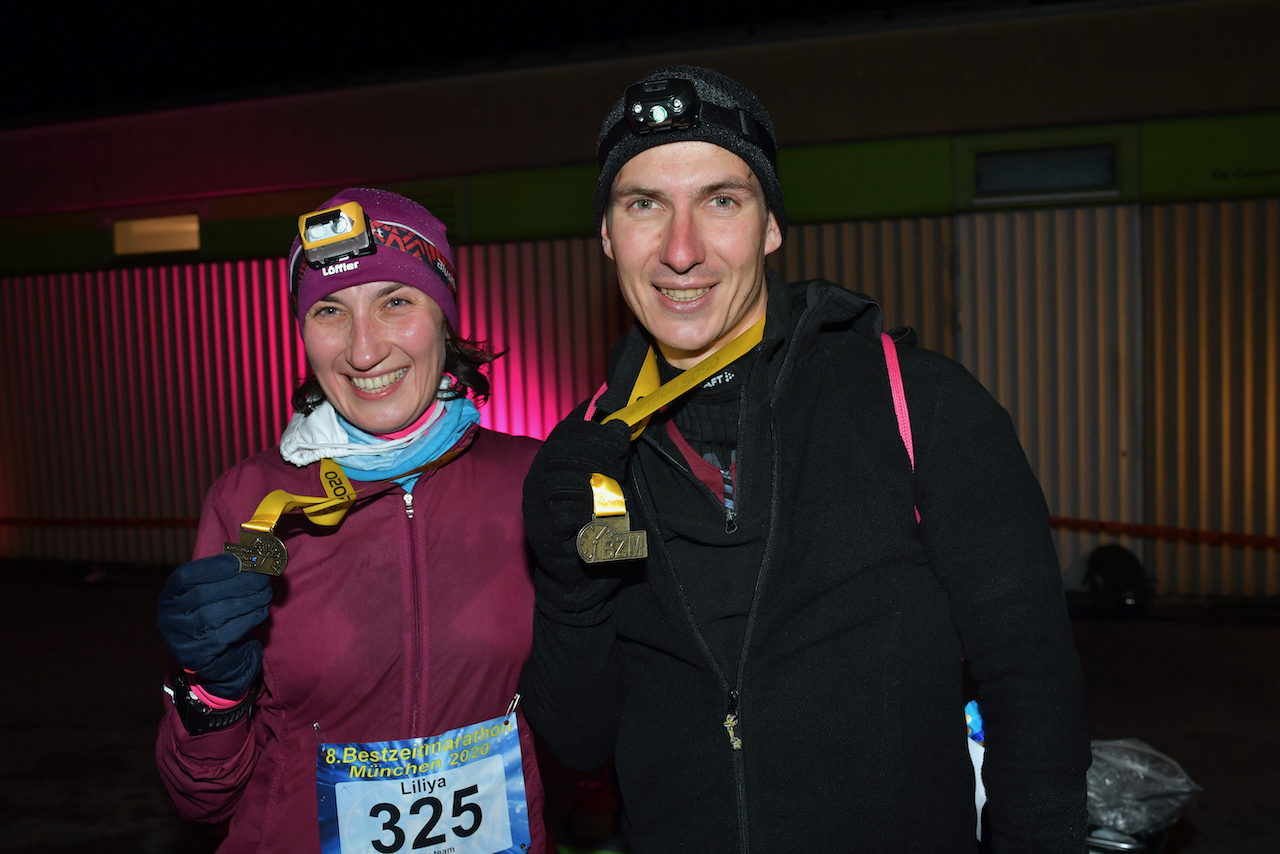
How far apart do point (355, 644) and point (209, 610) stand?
A: 34 centimetres

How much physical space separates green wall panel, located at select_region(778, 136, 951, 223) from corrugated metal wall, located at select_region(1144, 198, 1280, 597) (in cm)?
171

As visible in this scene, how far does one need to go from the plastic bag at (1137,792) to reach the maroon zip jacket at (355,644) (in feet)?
6.42

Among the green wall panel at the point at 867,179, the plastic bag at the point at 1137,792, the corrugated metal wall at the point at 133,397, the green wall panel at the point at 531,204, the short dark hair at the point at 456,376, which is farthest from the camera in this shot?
the corrugated metal wall at the point at 133,397

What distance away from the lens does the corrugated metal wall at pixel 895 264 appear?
727 cm

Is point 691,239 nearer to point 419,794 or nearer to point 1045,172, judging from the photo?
point 419,794

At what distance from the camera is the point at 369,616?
74.4 inches

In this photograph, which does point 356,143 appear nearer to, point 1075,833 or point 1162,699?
point 1162,699

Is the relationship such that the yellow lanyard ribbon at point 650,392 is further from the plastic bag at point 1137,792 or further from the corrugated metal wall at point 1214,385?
the corrugated metal wall at point 1214,385

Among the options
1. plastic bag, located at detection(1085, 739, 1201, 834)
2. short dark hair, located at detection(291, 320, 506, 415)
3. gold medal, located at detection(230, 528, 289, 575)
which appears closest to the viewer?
gold medal, located at detection(230, 528, 289, 575)

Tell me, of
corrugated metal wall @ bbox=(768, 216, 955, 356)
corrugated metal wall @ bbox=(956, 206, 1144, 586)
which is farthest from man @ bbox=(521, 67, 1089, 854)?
corrugated metal wall @ bbox=(956, 206, 1144, 586)

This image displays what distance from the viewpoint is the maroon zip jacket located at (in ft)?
5.94

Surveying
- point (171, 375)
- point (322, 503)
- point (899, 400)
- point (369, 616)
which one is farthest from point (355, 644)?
point (171, 375)

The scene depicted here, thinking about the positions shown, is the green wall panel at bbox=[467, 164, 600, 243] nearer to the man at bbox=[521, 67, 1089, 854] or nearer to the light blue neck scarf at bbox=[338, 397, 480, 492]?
the light blue neck scarf at bbox=[338, 397, 480, 492]

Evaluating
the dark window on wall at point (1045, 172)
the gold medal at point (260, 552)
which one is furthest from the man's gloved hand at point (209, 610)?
the dark window on wall at point (1045, 172)
